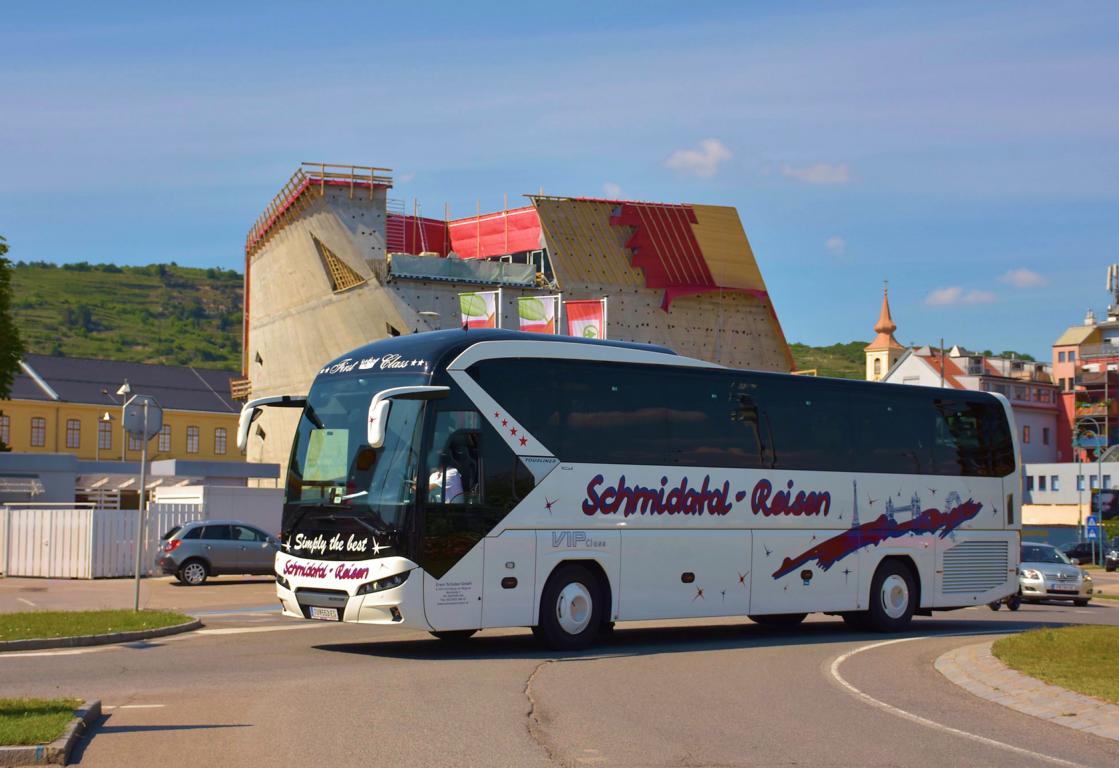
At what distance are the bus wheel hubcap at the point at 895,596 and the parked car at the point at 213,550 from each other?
16734 millimetres

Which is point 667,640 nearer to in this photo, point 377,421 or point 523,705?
point 377,421

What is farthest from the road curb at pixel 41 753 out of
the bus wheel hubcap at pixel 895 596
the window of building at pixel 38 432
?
the window of building at pixel 38 432

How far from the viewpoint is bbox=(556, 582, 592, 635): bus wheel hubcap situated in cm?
1611

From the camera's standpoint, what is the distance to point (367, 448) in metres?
15.3

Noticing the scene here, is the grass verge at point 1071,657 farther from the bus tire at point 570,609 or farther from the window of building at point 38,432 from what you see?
the window of building at point 38,432

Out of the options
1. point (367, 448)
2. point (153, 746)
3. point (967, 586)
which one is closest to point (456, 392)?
point (367, 448)

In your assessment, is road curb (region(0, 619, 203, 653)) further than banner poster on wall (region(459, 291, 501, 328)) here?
No

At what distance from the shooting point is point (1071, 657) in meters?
14.6

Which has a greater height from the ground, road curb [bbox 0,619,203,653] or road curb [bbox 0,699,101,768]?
road curb [bbox 0,699,101,768]

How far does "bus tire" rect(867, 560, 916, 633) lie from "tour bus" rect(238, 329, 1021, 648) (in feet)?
0.10

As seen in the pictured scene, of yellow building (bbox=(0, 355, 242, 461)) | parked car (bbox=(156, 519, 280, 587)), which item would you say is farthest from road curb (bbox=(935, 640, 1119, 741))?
yellow building (bbox=(0, 355, 242, 461))

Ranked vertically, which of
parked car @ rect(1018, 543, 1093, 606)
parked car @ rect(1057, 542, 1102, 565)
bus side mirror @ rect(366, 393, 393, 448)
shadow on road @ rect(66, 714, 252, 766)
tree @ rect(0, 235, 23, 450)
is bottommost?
parked car @ rect(1057, 542, 1102, 565)

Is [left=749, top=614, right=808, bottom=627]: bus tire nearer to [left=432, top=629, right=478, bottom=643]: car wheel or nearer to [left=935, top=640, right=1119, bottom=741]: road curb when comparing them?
[left=432, top=629, right=478, bottom=643]: car wheel

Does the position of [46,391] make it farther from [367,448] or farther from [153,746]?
[153,746]
